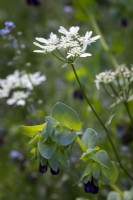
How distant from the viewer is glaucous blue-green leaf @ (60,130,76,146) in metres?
1.16

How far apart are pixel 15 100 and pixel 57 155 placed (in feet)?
1.70

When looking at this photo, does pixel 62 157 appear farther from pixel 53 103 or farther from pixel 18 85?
pixel 53 103

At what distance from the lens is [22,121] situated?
1.98 m

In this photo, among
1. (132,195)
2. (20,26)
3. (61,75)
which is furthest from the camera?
(20,26)

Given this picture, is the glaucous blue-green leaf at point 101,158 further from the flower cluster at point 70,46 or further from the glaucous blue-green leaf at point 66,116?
the flower cluster at point 70,46

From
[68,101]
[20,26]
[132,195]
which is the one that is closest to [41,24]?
[20,26]

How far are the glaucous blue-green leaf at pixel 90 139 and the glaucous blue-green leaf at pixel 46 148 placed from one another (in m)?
0.10

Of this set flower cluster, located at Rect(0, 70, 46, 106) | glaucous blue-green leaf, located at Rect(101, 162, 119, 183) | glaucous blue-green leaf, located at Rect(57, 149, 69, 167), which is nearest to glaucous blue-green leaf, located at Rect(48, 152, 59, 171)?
glaucous blue-green leaf, located at Rect(57, 149, 69, 167)

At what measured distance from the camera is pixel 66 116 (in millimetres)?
1203

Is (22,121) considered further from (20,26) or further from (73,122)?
(20,26)

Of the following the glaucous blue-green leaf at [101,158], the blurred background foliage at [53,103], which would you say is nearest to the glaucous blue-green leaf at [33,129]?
the glaucous blue-green leaf at [101,158]

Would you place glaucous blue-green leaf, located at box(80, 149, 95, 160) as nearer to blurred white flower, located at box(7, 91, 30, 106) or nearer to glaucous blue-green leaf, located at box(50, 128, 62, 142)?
glaucous blue-green leaf, located at box(50, 128, 62, 142)

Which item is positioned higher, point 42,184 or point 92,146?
point 42,184

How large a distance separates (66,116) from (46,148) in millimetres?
90
